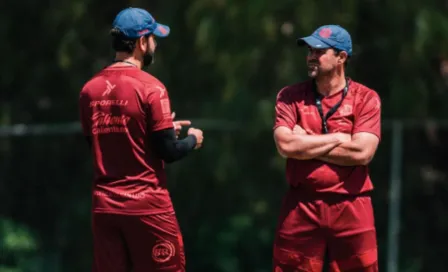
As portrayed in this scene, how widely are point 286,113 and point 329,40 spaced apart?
1.57ft

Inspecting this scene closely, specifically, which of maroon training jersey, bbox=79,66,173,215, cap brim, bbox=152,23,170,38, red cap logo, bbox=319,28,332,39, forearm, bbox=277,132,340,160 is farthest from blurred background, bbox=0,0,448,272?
maroon training jersey, bbox=79,66,173,215

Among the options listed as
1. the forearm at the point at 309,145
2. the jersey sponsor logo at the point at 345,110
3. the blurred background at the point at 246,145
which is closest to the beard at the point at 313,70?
the jersey sponsor logo at the point at 345,110

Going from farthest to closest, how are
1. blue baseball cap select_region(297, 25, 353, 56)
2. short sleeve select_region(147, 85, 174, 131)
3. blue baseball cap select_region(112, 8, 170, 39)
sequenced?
blue baseball cap select_region(297, 25, 353, 56) < blue baseball cap select_region(112, 8, 170, 39) < short sleeve select_region(147, 85, 174, 131)

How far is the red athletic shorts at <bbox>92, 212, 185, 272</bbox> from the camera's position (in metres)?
5.95

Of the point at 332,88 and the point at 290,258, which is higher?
the point at 332,88

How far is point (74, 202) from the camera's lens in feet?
34.1

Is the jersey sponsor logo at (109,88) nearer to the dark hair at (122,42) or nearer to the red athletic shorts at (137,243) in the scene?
the dark hair at (122,42)

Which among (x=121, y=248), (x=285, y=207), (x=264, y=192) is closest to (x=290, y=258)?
(x=285, y=207)

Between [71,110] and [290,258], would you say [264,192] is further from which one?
[290,258]

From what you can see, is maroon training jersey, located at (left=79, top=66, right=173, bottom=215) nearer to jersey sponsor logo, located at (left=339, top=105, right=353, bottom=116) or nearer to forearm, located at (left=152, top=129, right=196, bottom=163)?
forearm, located at (left=152, top=129, right=196, bottom=163)

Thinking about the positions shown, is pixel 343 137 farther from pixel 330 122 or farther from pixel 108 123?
pixel 108 123

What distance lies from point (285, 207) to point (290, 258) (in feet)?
0.96

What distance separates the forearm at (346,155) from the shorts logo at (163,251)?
0.96m

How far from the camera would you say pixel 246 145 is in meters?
9.92
